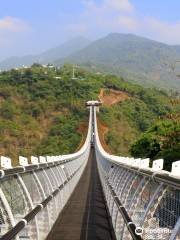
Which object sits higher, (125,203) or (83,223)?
(125,203)

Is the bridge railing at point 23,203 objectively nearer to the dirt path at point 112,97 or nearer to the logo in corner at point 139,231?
the logo in corner at point 139,231

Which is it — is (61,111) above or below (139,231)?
below

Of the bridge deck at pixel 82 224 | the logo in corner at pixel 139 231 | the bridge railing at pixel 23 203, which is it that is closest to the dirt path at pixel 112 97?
the bridge deck at pixel 82 224

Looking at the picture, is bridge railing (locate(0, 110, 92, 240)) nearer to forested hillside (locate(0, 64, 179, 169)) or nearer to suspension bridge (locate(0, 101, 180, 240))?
suspension bridge (locate(0, 101, 180, 240))

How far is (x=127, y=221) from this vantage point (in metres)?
6.81

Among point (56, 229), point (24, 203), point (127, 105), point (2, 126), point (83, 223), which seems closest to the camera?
point (24, 203)

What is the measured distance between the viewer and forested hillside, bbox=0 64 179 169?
11125 centimetres

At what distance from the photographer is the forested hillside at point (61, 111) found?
365ft

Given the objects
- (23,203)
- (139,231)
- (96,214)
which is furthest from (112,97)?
(139,231)

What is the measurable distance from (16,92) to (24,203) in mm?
135279

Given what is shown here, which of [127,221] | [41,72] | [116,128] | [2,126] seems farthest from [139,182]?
[41,72]

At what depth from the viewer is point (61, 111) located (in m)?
138

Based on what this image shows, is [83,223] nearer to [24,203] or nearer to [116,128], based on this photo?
[24,203]

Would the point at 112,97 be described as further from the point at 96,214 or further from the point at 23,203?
the point at 23,203
